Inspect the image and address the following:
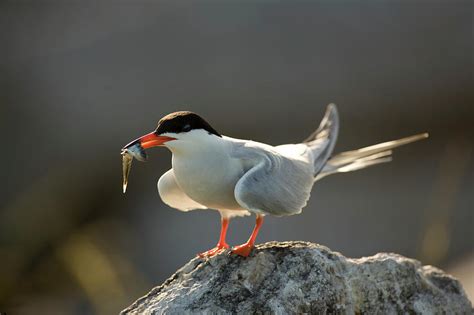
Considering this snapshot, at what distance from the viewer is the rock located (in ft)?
8.19

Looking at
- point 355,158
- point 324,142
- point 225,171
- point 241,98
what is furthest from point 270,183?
point 241,98

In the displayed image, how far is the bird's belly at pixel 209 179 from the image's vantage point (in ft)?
9.23

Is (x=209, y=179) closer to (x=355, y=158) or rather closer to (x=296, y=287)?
(x=296, y=287)

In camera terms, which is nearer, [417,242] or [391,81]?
[417,242]

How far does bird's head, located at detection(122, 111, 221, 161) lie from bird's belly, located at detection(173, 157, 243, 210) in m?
0.09

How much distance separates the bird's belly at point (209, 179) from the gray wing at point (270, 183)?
0.07 metres

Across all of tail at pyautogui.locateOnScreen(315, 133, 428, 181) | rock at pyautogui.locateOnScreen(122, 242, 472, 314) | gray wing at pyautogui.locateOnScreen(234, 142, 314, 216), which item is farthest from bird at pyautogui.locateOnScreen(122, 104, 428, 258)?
tail at pyautogui.locateOnScreen(315, 133, 428, 181)

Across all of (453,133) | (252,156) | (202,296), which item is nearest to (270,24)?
(453,133)

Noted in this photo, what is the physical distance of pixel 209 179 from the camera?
281 cm

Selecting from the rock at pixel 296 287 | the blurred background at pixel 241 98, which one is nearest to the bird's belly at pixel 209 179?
the rock at pixel 296 287

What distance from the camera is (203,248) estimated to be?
654 cm

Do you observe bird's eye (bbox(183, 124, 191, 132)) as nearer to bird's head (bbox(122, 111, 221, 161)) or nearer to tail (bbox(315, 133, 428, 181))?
bird's head (bbox(122, 111, 221, 161))

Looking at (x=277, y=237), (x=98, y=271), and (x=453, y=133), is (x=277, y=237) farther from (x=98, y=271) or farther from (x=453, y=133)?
(x=453, y=133)

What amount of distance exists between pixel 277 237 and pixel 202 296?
14.0ft
